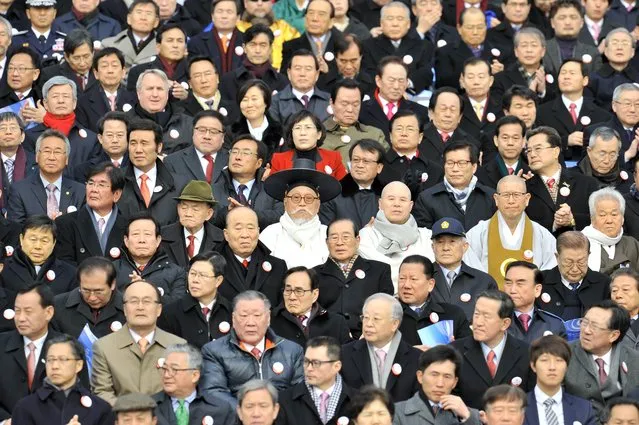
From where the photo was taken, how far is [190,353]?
13.2m

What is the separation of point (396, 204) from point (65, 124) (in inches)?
132

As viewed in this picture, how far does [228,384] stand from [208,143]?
139 inches

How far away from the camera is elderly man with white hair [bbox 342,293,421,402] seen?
13.7 meters

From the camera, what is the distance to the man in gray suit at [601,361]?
1385 cm

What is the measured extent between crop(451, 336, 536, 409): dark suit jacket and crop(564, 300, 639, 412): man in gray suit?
325mm

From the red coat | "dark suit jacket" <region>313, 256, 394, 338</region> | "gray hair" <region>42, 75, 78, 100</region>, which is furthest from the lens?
"gray hair" <region>42, 75, 78, 100</region>

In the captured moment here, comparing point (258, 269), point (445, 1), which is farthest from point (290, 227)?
point (445, 1)

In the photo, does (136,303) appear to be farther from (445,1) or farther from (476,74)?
(445,1)

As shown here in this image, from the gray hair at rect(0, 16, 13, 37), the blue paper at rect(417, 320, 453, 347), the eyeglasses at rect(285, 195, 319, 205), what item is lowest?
the gray hair at rect(0, 16, 13, 37)

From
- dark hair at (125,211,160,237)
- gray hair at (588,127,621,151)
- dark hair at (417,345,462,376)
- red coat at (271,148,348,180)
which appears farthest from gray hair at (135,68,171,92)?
dark hair at (417,345,462,376)

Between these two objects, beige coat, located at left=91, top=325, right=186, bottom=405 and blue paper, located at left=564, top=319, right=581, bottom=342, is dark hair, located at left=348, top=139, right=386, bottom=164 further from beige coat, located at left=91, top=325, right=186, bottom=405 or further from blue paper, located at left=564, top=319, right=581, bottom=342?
beige coat, located at left=91, top=325, right=186, bottom=405

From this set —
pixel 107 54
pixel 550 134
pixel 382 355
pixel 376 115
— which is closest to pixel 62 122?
pixel 107 54

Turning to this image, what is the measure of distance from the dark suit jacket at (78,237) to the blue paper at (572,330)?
11.7 feet

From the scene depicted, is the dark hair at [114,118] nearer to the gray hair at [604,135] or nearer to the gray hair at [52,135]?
the gray hair at [52,135]
